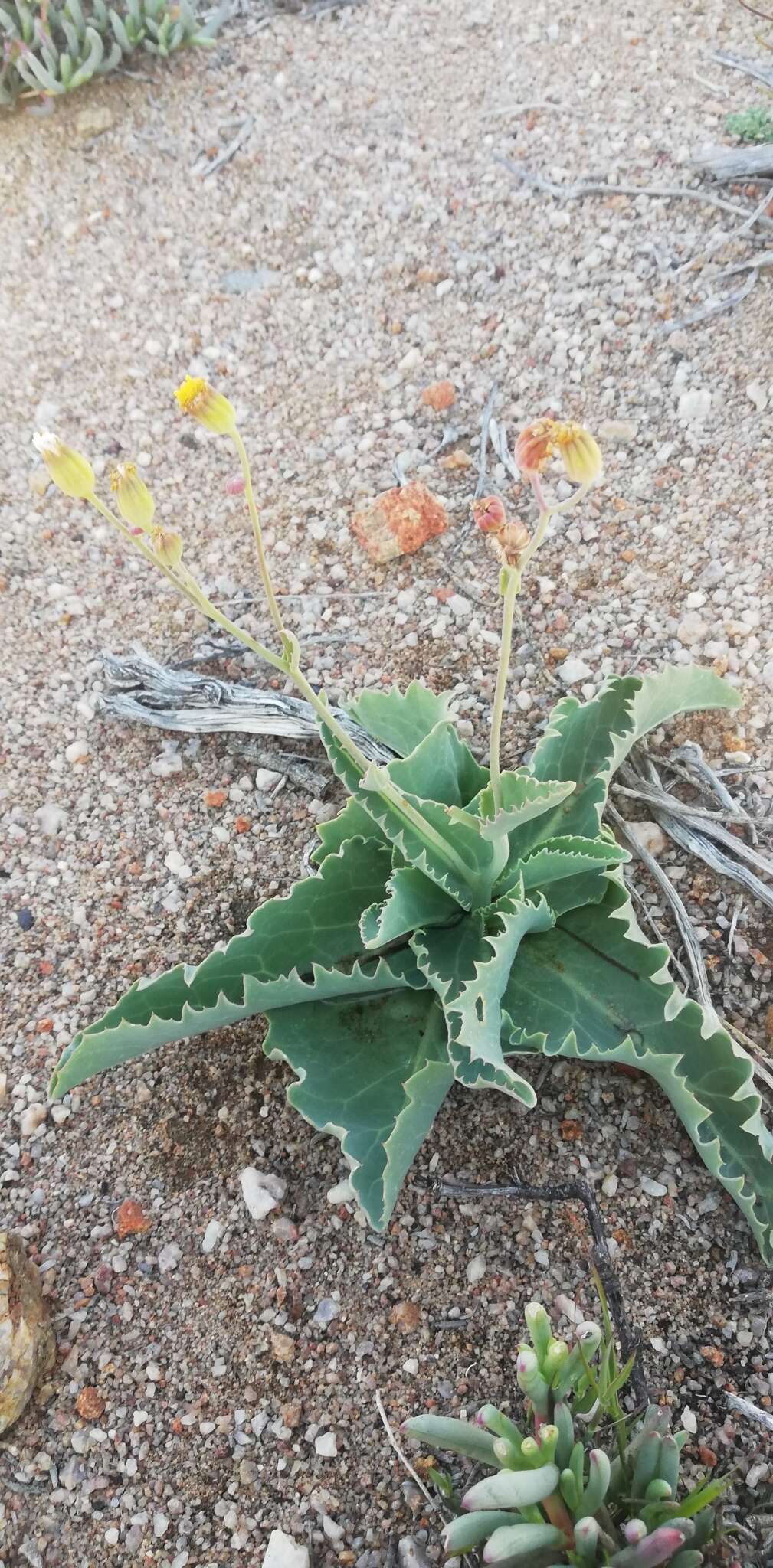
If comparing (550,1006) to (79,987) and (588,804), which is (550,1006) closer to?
(588,804)

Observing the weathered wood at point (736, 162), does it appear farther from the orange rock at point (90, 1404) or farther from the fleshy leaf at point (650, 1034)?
the orange rock at point (90, 1404)

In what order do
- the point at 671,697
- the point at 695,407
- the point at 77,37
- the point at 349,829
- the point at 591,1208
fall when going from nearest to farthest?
the point at 591,1208
the point at 349,829
the point at 671,697
the point at 695,407
the point at 77,37

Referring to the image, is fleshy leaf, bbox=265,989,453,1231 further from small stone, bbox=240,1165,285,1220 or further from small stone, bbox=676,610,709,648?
small stone, bbox=676,610,709,648

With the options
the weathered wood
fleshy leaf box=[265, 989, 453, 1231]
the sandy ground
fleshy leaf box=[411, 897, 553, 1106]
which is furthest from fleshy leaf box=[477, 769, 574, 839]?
the weathered wood

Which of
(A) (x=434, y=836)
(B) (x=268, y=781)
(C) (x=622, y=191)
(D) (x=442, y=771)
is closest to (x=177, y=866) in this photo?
(B) (x=268, y=781)

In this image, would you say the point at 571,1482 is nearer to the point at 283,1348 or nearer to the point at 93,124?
the point at 283,1348

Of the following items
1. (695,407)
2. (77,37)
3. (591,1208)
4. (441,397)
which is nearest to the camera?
(591,1208)
